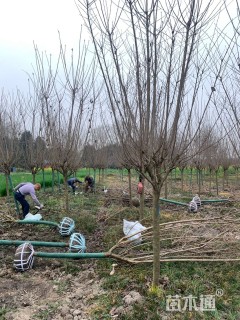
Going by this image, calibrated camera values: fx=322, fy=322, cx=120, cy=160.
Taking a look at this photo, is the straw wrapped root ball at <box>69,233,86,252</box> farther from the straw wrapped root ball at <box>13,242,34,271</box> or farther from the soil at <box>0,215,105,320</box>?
the straw wrapped root ball at <box>13,242,34,271</box>

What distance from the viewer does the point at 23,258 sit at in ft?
14.5

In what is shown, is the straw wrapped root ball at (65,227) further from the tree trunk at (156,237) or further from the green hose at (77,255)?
the tree trunk at (156,237)

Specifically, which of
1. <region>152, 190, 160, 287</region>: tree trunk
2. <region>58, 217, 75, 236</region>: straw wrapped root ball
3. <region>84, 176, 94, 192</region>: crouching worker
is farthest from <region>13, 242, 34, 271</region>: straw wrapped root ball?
<region>84, 176, 94, 192</region>: crouching worker

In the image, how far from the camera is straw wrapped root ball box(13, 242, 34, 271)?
441 cm

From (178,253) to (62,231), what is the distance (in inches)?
91.5

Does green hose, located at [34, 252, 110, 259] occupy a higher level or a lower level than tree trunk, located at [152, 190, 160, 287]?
lower

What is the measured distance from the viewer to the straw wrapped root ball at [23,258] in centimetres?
441

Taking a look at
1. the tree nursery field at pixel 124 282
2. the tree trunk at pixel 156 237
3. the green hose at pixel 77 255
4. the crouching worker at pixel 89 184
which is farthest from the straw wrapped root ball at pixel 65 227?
the crouching worker at pixel 89 184

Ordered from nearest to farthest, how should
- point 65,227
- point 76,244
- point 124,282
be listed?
point 124,282
point 76,244
point 65,227

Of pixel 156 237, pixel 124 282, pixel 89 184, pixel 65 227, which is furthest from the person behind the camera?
pixel 89 184

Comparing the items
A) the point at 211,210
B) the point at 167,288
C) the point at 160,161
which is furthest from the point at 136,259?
the point at 211,210

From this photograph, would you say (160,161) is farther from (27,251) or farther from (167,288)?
(27,251)

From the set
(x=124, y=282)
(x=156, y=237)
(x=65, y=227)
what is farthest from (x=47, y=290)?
(x=65, y=227)

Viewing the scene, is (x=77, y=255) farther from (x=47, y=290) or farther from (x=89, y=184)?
(x=89, y=184)
